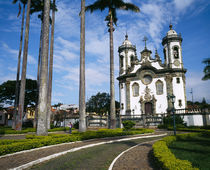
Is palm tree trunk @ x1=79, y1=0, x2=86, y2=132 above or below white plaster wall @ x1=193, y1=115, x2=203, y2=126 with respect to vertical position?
above

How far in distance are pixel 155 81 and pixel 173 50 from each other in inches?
324

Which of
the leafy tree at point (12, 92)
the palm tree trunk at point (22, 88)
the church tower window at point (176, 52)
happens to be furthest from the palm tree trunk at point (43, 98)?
the church tower window at point (176, 52)

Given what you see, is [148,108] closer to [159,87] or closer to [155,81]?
[159,87]

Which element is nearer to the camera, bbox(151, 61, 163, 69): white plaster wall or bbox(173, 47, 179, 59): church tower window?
bbox(173, 47, 179, 59): church tower window

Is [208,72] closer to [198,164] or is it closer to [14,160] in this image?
[198,164]

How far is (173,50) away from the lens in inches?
1531

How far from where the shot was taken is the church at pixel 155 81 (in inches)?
1434

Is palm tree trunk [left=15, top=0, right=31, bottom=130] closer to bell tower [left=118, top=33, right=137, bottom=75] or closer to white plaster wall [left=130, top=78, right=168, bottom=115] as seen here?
white plaster wall [left=130, top=78, right=168, bottom=115]

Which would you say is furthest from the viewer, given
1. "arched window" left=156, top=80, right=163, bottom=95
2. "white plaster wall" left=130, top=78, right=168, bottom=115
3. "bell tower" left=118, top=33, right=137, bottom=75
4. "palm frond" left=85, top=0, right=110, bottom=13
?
"bell tower" left=118, top=33, right=137, bottom=75

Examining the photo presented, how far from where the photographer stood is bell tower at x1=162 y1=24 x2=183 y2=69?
38.1 meters

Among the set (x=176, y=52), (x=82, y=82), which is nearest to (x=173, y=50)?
(x=176, y=52)

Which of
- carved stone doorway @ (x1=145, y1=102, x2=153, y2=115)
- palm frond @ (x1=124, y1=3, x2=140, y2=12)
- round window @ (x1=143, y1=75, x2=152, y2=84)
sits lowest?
carved stone doorway @ (x1=145, y1=102, x2=153, y2=115)

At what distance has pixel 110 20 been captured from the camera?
825 inches

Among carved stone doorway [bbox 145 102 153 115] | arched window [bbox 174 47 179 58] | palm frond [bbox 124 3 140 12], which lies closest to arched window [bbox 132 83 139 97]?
carved stone doorway [bbox 145 102 153 115]
